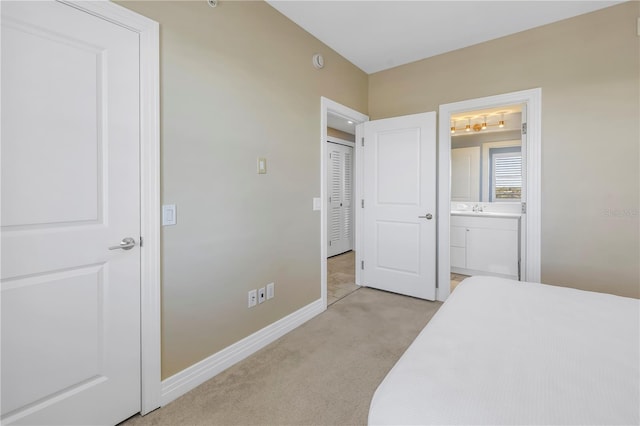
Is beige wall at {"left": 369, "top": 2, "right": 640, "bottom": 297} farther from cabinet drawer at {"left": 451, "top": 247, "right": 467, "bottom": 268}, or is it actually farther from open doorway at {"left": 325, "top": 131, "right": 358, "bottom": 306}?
open doorway at {"left": 325, "top": 131, "right": 358, "bottom": 306}

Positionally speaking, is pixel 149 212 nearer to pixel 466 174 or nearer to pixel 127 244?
pixel 127 244

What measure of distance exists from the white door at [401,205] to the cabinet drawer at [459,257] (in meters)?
1.08

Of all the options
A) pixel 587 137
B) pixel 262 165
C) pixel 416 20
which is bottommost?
pixel 262 165

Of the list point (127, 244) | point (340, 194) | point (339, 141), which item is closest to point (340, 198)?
point (340, 194)

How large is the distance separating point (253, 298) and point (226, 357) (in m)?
0.42

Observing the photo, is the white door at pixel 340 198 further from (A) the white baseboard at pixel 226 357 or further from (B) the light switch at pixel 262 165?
(B) the light switch at pixel 262 165

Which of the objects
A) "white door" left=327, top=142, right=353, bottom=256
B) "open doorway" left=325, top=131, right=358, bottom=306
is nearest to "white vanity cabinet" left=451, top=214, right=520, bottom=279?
"open doorway" left=325, top=131, right=358, bottom=306

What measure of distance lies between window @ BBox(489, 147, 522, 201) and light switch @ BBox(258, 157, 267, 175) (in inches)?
139

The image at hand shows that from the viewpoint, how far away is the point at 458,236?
3938 millimetres

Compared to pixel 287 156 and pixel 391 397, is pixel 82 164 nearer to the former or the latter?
pixel 287 156

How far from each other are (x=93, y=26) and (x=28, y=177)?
2.45ft

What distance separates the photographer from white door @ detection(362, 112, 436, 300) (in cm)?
311

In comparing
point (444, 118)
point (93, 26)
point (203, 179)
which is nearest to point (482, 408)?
point (203, 179)

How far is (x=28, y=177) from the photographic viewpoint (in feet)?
3.93
